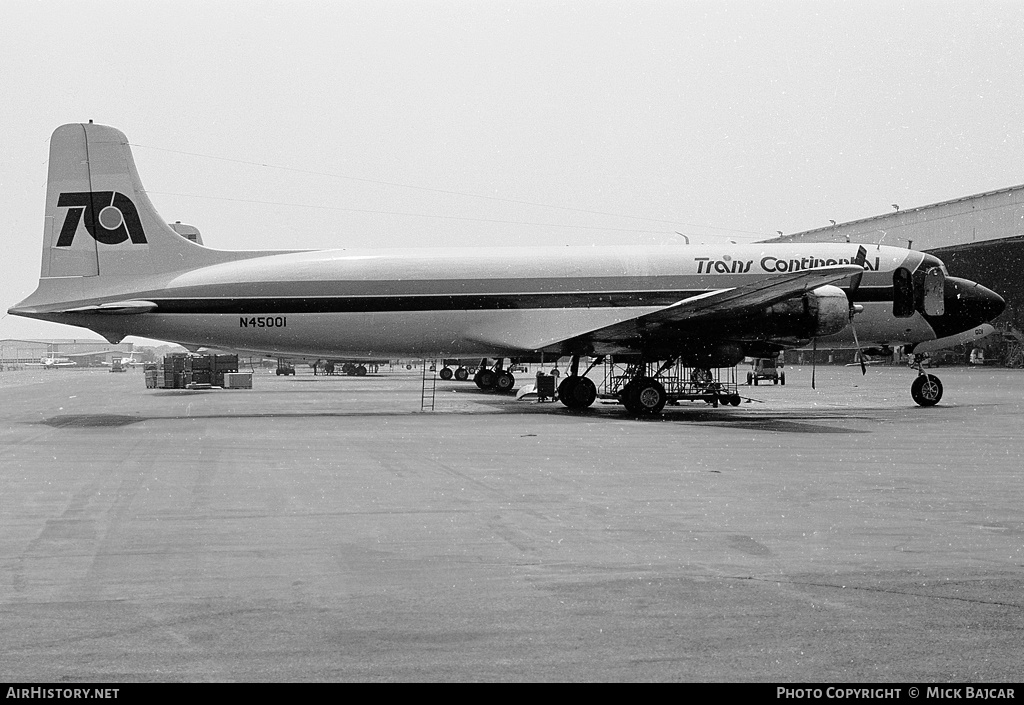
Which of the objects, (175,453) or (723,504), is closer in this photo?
(723,504)

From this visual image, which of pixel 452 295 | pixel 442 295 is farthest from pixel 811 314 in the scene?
pixel 442 295

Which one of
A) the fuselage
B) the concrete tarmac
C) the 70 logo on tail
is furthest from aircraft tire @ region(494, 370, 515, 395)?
the concrete tarmac

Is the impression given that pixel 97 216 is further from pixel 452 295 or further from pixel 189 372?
pixel 189 372

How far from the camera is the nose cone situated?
1125 inches

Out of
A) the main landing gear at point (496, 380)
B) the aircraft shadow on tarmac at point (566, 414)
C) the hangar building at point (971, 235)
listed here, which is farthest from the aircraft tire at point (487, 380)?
the hangar building at point (971, 235)

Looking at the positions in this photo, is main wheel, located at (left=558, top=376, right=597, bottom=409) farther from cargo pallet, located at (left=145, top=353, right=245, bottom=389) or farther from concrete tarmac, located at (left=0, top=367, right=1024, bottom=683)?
cargo pallet, located at (left=145, top=353, right=245, bottom=389)

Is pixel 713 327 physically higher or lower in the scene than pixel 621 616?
higher

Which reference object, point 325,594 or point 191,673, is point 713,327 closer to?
point 325,594

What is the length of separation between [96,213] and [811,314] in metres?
18.5

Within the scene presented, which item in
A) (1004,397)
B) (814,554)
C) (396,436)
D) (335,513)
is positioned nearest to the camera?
(814,554)
